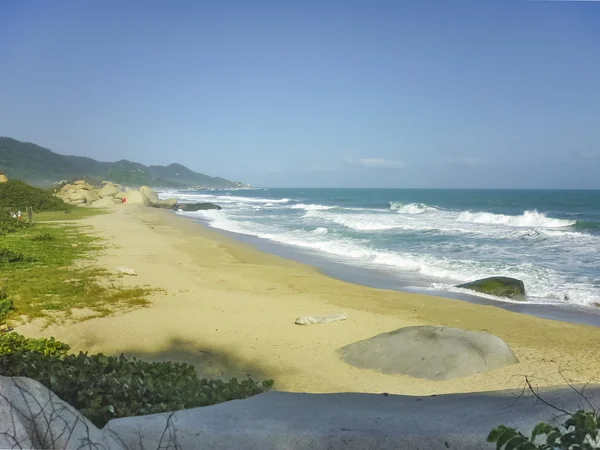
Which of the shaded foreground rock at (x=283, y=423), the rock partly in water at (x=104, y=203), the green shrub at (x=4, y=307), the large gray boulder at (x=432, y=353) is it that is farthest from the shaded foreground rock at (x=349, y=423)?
the rock partly in water at (x=104, y=203)

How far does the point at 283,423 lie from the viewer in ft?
8.71

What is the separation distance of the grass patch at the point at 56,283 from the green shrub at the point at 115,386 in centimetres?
493

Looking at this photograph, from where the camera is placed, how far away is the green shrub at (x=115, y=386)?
3.29 m

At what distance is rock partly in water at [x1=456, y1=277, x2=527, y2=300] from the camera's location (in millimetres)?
12438

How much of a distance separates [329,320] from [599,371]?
15.0ft

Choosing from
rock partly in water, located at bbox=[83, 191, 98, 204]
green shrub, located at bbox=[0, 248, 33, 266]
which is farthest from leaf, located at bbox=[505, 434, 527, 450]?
rock partly in water, located at bbox=[83, 191, 98, 204]

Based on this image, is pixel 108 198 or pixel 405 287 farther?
pixel 108 198

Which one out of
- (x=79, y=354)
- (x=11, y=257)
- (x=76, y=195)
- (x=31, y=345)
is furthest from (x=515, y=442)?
(x=76, y=195)

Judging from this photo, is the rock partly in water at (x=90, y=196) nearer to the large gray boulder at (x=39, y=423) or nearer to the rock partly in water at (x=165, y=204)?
the rock partly in water at (x=165, y=204)

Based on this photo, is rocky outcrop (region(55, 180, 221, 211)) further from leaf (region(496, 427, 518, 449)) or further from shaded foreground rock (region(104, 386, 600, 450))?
leaf (region(496, 427, 518, 449))

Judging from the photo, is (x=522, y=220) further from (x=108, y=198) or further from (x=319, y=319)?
(x=108, y=198)

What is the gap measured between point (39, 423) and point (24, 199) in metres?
36.4

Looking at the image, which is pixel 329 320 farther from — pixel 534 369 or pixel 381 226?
pixel 381 226

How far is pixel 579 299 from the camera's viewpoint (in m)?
12.0
